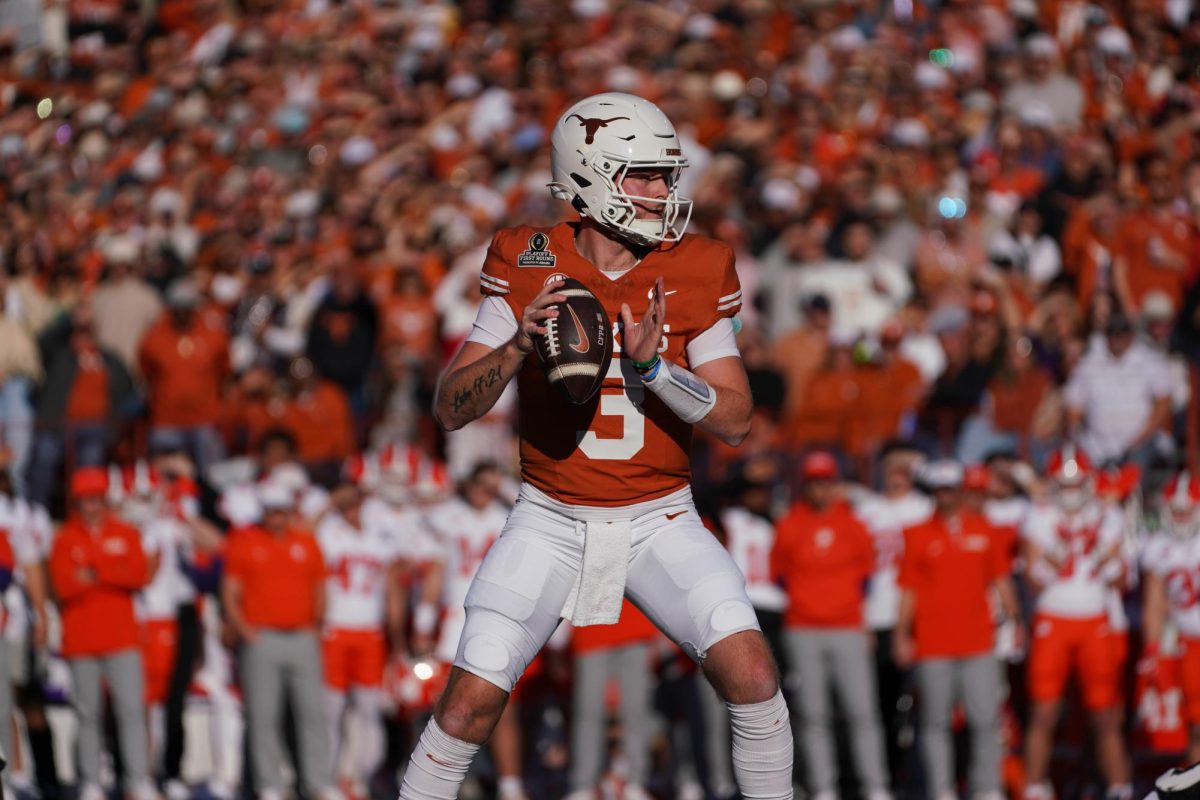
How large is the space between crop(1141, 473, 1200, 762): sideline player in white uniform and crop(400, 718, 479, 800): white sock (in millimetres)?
5518

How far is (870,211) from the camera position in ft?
42.3

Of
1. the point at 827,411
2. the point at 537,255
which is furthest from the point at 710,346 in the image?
the point at 827,411

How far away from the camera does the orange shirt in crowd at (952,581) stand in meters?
10.0

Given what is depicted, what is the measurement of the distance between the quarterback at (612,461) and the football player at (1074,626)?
500 centimetres

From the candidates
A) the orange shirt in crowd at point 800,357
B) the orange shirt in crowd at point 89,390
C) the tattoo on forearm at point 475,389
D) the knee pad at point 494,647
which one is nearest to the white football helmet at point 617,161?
the tattoo on forearm at point 475,389

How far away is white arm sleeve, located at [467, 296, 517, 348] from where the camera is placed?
5562mm

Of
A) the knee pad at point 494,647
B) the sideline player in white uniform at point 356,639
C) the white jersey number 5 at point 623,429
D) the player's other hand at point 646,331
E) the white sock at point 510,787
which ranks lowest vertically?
the white sock at point 510,787

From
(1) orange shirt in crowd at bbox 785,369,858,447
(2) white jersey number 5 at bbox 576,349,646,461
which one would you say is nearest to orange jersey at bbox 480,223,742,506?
(2) white jersey number 5 at bbox 576,349,646,461

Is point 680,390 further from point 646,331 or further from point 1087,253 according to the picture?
point 1087,253

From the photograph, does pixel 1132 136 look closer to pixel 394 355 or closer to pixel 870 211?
pixel 870 211

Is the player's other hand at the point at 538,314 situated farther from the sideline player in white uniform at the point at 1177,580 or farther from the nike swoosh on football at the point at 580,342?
the sideline player in white uniform at the point at 1177,580

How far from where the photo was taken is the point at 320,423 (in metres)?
11.9

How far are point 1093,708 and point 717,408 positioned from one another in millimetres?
5415

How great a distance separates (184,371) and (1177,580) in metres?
5.97
